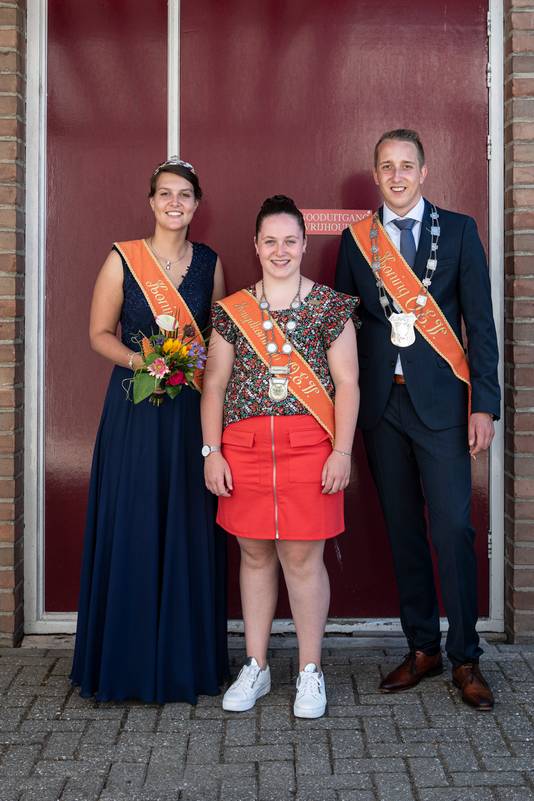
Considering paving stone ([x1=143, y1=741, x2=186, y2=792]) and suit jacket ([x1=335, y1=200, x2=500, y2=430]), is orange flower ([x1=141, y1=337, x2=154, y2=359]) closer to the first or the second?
suit jacket ([x1=335, y1=200, x2=500, y2=430])

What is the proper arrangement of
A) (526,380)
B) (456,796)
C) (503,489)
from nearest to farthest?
(456,796) < (526,380) < (503,489)

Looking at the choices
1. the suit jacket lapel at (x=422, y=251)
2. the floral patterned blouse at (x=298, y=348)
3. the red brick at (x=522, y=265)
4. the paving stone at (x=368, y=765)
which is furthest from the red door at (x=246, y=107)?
the paving stone at (x=368, y=765)

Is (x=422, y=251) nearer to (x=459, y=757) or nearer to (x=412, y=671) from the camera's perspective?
(x=412, y=671)

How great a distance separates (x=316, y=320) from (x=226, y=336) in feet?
1.07

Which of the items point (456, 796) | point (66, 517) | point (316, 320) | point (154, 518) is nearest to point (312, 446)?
point (316, 320)

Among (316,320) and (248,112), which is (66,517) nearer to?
(316,320)

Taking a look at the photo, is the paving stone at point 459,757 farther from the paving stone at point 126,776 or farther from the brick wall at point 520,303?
the brick wall at point 520,303

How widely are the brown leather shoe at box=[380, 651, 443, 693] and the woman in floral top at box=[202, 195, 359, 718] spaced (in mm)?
311

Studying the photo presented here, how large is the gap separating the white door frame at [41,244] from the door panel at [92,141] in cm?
4

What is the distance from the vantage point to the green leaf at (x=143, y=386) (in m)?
3.11

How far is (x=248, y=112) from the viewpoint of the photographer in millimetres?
4008

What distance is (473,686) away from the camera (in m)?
3.28

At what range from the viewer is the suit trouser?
10.9ft

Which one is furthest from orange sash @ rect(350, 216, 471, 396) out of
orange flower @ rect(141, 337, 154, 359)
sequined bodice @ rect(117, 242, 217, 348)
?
orange flower @ rect(141, 337, 154, 359)
